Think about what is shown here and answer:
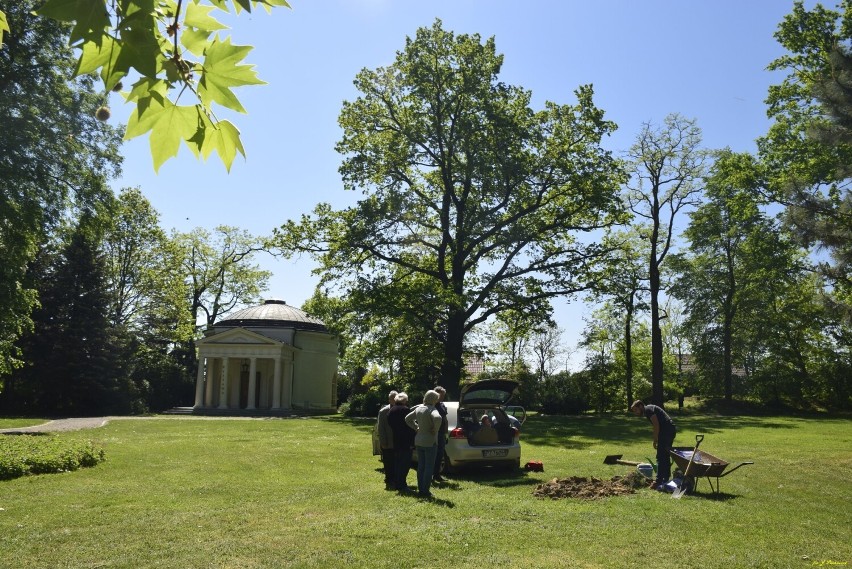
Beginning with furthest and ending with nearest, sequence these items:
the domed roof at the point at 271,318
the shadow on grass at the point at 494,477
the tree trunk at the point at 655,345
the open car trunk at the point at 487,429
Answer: the domed roof at the point at 271,318, the tree trunk at the point at 655,345, the open car trunk at the point at 487,429, the shadow on grass at the point at 494,477

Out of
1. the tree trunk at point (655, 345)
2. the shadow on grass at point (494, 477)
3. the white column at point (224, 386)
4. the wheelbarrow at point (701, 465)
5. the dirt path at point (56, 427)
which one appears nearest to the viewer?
the wheelbarrow at point (701, 465)

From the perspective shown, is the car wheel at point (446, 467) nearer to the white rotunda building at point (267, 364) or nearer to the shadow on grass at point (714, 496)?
the shadow on grass at point (714, 496)

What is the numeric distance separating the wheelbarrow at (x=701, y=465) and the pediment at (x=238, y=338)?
39399 mm

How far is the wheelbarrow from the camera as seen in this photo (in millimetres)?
10859

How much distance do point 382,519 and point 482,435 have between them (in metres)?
6.07

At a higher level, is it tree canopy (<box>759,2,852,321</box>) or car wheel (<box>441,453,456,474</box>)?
tree canopy (<box>759,2,852,321</box>)

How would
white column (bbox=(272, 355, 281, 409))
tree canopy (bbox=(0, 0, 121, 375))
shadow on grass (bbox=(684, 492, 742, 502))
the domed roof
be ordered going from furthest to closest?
the domed roof < white column (bbox=(272, 355, 281, 409)) < tree canopy (bbox=(0, 0, 121, 375)) < shadow on grass (bbox=(684, 492, 742, 502))

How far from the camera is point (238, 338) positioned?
48062 millimetres

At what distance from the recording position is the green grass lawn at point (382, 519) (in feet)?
22.1

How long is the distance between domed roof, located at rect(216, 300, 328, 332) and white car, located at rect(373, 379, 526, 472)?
37763mm

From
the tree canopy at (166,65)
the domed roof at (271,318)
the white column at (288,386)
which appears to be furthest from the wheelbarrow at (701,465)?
the domed roof at (271,318)

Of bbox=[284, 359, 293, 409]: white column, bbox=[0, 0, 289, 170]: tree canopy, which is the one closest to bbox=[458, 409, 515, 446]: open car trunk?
bbox=[0, 0, 289, 170]: tree canopy

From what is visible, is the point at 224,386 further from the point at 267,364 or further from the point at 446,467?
the point at 446,467

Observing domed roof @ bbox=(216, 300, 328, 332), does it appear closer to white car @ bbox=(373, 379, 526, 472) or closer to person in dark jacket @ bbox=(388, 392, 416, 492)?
white car @ bbox=(373, 379, 526, 472)
